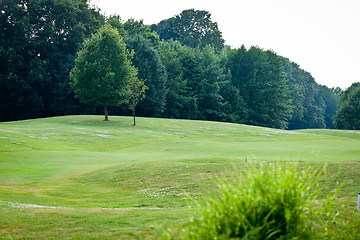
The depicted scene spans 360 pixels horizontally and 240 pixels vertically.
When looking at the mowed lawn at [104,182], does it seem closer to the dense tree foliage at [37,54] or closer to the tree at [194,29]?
the dense tree foliage at [37,54]

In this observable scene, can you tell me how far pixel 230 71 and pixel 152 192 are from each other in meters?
76.8

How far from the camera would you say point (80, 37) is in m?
70.7

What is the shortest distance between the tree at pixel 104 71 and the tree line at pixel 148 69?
1890mm

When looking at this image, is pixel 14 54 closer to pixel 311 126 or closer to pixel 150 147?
pixel 150 147

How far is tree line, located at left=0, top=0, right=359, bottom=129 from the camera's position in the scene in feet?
213

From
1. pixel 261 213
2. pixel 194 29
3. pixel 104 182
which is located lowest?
pixel 104 182

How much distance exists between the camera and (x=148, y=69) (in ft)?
235

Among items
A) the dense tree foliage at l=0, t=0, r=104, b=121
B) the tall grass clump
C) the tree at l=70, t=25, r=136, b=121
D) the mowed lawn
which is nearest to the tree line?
the dense tree foliage at l=0, t=0, r=104, b=121

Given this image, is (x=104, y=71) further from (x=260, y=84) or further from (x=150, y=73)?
(x=260, y=84)

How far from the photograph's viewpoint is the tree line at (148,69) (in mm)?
64938

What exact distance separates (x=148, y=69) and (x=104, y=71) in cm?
2105

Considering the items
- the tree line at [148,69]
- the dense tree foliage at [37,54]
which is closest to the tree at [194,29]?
the tree line at [148,69]

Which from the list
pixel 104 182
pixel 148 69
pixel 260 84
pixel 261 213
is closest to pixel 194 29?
pixel 260 84

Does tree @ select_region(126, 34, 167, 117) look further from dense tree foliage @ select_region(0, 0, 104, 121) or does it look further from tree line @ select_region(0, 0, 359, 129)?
dense tree foliage @ select_region(0, 0, 104, 121)
